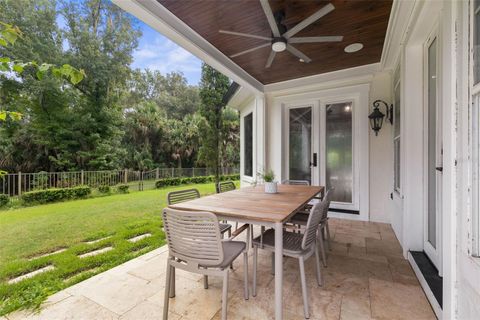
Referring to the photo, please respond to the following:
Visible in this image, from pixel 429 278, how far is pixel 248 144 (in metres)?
4.50

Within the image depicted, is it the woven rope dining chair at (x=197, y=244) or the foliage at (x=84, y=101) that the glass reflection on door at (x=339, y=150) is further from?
the foliage at (x=84, y=101)

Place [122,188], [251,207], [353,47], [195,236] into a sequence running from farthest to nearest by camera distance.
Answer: [122,188] < [353,47] < [251,207] < [195,236]

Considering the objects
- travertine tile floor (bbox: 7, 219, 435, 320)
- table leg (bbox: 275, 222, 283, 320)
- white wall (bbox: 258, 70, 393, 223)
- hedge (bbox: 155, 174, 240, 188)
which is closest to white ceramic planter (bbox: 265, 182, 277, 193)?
travertine tile floor (bbox: 7, 219, 435, 320)

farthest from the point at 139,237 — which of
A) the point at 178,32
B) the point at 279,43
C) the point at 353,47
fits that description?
the point at 353,47

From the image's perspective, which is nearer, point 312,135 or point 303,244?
point 303,244

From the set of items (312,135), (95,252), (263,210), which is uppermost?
(312,135)

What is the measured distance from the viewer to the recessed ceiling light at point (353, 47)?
3.04 metres

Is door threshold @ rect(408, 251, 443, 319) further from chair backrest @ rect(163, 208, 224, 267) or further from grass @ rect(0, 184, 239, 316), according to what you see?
grass @ rect(0, 184, 239, 316)

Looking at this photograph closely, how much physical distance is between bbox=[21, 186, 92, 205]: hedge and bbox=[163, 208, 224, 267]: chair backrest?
547cm

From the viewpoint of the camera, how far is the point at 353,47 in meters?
3.10

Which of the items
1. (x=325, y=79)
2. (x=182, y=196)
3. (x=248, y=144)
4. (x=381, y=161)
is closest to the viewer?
(x=182, y=196)

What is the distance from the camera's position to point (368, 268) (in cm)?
217

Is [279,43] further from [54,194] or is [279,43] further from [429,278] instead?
[54,194]

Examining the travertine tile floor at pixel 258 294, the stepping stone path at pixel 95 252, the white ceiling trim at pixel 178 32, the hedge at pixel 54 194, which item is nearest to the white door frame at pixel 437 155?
the travertine tile floor at pixel 258 294
